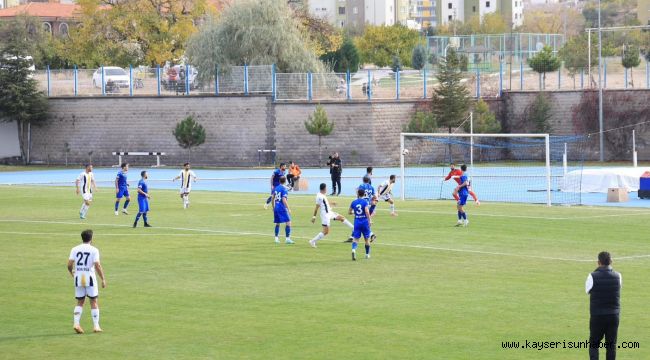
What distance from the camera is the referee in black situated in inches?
584

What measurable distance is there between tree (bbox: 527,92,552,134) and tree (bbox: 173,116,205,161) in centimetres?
2014

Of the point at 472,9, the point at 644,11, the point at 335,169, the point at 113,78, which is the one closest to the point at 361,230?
the point at 335,169

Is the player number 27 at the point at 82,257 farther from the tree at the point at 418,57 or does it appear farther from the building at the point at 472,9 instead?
the building at the point at 472,9

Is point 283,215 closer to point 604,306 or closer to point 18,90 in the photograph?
point 604,306

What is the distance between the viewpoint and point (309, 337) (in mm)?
18375

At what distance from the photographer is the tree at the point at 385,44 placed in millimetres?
113000

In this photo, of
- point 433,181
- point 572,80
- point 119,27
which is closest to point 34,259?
point 433,181

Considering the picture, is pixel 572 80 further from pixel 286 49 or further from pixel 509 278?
pixel 509 278

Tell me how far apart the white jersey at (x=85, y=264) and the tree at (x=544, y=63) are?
5423 centimetres

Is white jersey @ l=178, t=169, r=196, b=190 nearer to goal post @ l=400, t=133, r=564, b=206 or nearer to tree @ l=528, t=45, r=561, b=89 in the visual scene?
goal post @ l=400, t=133, r=564, b=206

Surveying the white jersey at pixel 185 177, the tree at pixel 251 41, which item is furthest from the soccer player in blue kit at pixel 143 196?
the tree at pixel 251 41

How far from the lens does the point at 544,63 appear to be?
69500 mm

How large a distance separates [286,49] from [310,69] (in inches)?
80.2

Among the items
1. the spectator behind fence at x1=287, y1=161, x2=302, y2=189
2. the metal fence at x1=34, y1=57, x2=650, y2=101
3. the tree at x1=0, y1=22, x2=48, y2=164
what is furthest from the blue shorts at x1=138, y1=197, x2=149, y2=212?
the tree at x1=0, y1=22, x2=48, y2=164
